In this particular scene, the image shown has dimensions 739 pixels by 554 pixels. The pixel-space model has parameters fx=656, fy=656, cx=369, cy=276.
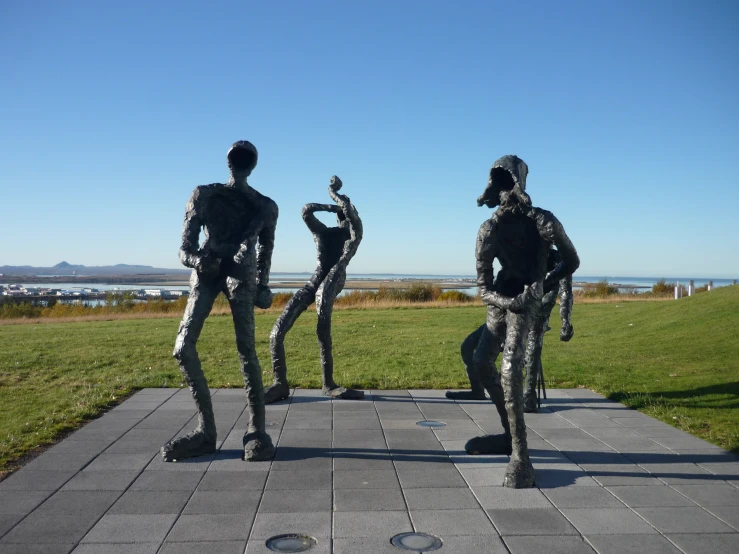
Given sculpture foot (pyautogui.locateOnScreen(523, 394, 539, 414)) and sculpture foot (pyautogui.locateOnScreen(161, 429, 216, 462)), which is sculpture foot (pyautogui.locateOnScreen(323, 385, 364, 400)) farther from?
sculpture foot (pyautogui.locateOnScreen(161, 429, 216, 462))

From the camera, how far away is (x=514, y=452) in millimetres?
5316

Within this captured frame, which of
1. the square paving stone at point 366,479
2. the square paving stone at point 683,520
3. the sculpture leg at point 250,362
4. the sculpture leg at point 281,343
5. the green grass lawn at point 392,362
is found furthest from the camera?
the sculpture leg at point 281,343

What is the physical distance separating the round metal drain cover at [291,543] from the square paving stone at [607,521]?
5.76 feet

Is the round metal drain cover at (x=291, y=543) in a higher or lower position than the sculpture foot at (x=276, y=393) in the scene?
lower

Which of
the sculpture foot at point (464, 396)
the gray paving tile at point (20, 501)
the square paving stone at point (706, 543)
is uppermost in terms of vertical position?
the sculpture foot at point (464, 396)

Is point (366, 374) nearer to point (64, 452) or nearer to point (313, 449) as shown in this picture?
point (313, 449)

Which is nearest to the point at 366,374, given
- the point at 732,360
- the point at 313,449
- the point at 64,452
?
the point at 313,449

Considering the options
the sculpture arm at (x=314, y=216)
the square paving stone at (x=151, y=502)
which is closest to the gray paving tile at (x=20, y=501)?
the square paving stone at (x=151, y=502)

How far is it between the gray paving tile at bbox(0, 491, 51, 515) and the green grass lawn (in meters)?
0.86

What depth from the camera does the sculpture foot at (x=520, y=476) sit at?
5.11m

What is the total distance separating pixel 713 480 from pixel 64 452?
5647mm

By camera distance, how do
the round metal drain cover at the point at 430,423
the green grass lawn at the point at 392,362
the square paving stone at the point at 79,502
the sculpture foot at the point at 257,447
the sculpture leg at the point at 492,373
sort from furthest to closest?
the green grass lawn at the point at 392,362
the round metal drain cover at the point at 430,423
the sculpture foot at the point at 257,447
the sculpture leg at the point at 492,373
the square paving stone at the point at 79,502

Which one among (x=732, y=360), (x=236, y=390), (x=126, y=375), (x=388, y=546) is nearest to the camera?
(x=388, y=546)

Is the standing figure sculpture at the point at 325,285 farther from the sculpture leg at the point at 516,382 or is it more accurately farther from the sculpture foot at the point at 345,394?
the sculpture leg at the point at 516,382
